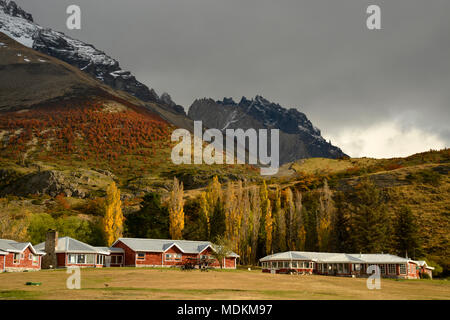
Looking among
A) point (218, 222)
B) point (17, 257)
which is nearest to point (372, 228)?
point (218, 222)

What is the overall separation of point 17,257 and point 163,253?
1902 centimetres

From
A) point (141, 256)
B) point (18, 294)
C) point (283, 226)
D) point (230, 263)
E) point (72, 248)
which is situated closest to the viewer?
point (18, 294)

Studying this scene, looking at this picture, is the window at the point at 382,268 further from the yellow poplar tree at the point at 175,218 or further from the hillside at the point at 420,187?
the yellow poplar tree at the point at 175,218

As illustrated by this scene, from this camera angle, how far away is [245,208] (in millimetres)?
77688

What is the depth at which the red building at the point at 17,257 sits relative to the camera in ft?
179

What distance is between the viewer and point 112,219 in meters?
74.2

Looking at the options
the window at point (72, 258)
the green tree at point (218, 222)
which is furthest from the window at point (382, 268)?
the window at point (72, 258)

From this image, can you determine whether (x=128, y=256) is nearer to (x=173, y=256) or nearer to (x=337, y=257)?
(x=173, y=256)

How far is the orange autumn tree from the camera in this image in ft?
242

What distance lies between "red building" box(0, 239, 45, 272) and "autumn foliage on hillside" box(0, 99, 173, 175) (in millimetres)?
88662

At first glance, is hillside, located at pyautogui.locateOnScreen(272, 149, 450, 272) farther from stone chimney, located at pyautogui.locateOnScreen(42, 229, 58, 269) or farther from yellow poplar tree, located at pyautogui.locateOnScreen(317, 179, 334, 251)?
stone chimney, located at pyautogui.locateOnScreen(42, 229, 58, 269)

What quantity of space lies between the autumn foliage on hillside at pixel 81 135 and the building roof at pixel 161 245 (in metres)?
84.0
